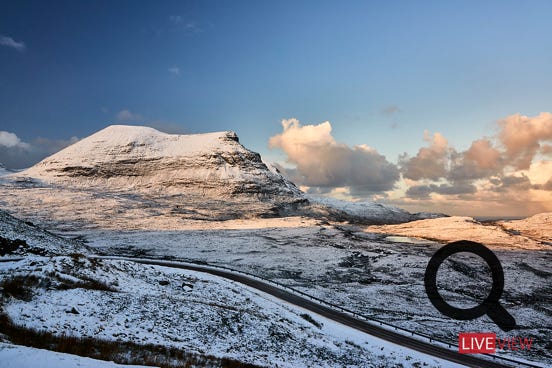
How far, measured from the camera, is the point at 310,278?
50875mm

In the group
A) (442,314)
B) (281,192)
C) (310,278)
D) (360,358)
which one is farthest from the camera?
(281,192)

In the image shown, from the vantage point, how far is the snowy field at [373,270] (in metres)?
34.8

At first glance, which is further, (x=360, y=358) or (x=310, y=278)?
(x=310, y=278)

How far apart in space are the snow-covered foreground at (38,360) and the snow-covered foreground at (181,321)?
651cm

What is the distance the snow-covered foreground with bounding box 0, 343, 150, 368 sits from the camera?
30.2ft

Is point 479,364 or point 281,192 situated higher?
point 281,192

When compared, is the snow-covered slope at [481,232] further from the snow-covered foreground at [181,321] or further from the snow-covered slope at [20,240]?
the snow-covered slope at [20,240]

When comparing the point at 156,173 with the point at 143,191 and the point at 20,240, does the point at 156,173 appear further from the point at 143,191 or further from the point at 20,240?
the point at 20,240

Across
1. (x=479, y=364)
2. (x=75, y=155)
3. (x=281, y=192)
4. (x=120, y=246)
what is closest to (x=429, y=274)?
(x=479, y=364)

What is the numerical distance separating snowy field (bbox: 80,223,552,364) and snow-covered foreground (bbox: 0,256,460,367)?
36.1 ft

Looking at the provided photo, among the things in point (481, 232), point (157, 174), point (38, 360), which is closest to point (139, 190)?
point (157, 174)

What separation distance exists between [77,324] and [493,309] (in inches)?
1705

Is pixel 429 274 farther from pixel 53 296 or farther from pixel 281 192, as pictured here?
pixel 281 192

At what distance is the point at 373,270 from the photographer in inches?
2238
